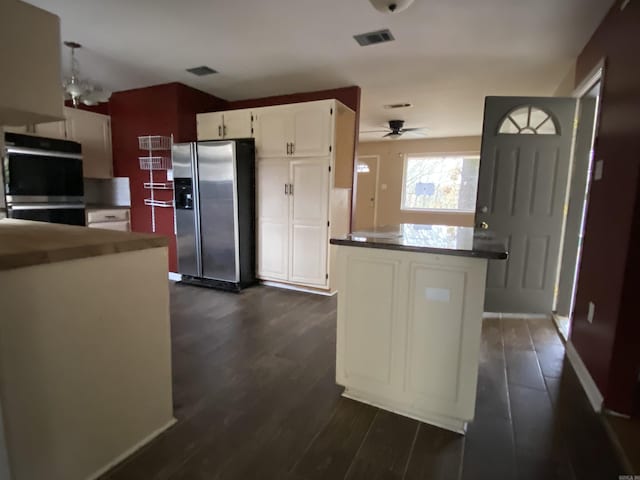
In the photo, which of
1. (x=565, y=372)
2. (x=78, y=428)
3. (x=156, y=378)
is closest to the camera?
(x=78, y=428)

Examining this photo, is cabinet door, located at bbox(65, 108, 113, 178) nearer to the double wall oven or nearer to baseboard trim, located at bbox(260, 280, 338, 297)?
the double wall oven

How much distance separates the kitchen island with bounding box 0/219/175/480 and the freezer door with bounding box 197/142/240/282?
86.5 inches

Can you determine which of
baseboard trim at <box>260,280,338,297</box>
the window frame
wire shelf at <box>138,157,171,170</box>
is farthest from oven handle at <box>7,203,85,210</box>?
the window frame

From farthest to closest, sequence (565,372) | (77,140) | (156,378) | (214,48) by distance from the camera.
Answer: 1. (77,140)
2. (214,48)
3. (565,372)
4. (156,378)

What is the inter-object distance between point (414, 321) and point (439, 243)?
41 centimetres

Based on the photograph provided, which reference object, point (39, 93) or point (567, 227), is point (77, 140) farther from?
point (567, 227)

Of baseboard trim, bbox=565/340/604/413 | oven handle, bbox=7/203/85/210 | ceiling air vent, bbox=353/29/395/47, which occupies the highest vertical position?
ceiling air vent, bbox=353/29/395/47

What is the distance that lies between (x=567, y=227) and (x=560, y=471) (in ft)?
7.81

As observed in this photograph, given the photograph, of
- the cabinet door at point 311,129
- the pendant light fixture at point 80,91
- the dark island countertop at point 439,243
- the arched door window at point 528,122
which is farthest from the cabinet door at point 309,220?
the pendant light fixture at point 80,91

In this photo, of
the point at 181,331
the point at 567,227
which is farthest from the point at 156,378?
the point at 567,227

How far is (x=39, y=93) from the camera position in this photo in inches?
52.1

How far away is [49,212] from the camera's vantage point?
3.58 metres

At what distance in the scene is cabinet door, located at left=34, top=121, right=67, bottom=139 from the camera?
147 inches

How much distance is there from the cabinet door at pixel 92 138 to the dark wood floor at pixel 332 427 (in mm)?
3024
